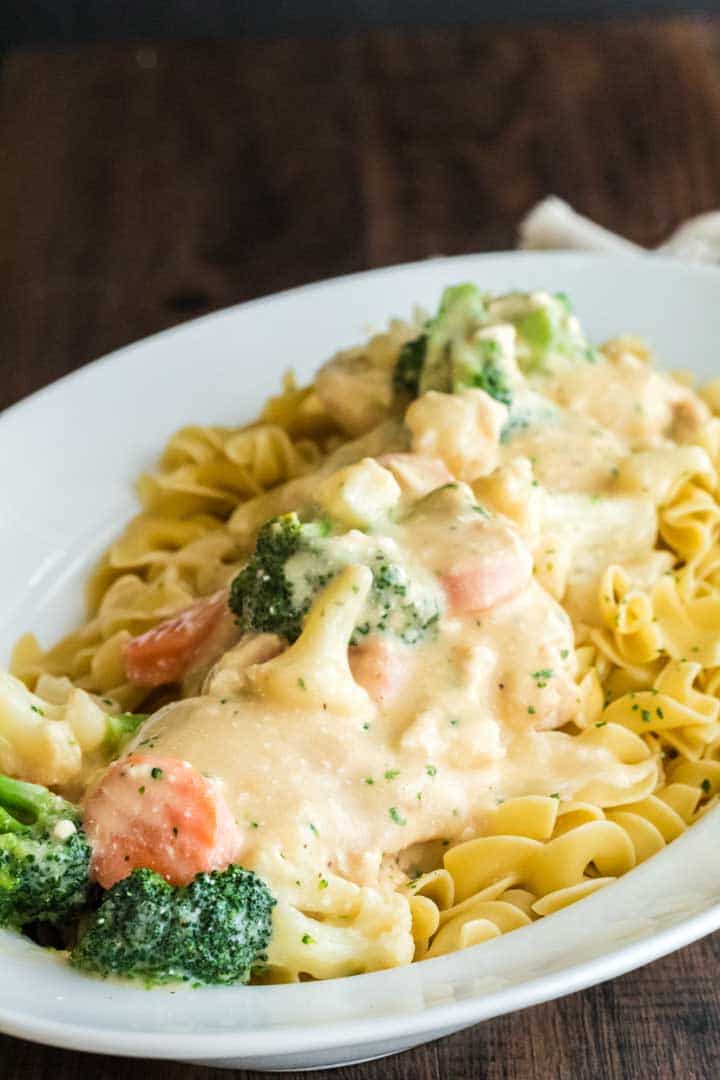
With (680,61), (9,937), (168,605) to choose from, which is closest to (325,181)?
(680,61)

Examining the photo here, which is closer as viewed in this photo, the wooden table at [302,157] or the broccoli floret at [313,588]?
the broccoli floret at [313,588]

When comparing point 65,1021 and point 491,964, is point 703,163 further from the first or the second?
point 65,1021

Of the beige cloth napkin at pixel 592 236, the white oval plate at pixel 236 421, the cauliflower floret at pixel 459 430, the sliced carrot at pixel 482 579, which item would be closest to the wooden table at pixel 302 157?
the beige cloth napkin at pixel 592 236

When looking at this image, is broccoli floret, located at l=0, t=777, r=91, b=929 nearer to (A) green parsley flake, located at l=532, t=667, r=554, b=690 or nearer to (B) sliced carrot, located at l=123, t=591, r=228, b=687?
(B) sliced carrot, located at l=123, t=591, r=228, b=687

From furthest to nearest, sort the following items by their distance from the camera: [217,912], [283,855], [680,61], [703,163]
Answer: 1. [680,61]
2. [703,163]
3. [283,855]
4. [217,912]

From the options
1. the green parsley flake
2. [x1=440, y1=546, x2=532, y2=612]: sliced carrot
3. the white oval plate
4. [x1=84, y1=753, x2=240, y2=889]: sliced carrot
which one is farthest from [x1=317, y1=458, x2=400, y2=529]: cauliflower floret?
the white oval plate

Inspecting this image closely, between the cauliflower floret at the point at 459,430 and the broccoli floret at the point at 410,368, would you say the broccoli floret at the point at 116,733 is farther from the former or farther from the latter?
the broccoli floret at the point at 410,368

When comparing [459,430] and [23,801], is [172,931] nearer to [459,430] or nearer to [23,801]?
[23,801]
